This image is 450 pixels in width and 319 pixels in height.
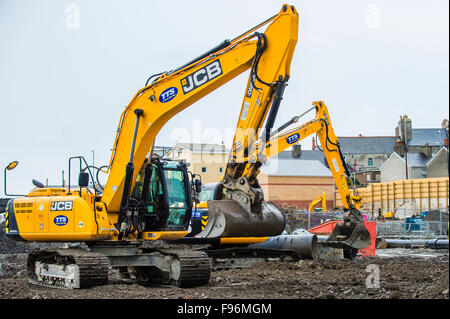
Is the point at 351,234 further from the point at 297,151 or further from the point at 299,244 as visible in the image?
the point at 297,151

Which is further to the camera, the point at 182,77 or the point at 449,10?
the point at 182,77

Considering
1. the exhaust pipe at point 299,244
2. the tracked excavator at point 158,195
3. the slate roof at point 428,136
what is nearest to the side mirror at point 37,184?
the tracked excavator at point 158,195

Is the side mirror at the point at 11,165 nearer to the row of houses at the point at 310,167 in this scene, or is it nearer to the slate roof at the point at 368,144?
the row of houses at the point at 310,167

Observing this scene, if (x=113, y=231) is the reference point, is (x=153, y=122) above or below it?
above

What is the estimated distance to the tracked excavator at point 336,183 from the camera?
1655 centimetres

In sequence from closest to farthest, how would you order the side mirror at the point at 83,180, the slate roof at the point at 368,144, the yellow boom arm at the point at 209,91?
the yellow boom arm at the point at 209,91
the side mirror at the point at 83,180
the slate roof at the point at 368,144

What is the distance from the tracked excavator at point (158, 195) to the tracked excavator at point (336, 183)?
3406 millimetres

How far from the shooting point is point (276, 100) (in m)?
11.1

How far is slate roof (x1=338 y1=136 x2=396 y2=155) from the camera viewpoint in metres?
90.4

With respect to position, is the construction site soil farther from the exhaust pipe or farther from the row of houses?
the row of houses

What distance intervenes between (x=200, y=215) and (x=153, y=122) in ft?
18.2

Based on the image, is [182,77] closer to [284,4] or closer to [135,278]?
[284,4]

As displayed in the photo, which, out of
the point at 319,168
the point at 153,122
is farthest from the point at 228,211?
the point at 319,168
